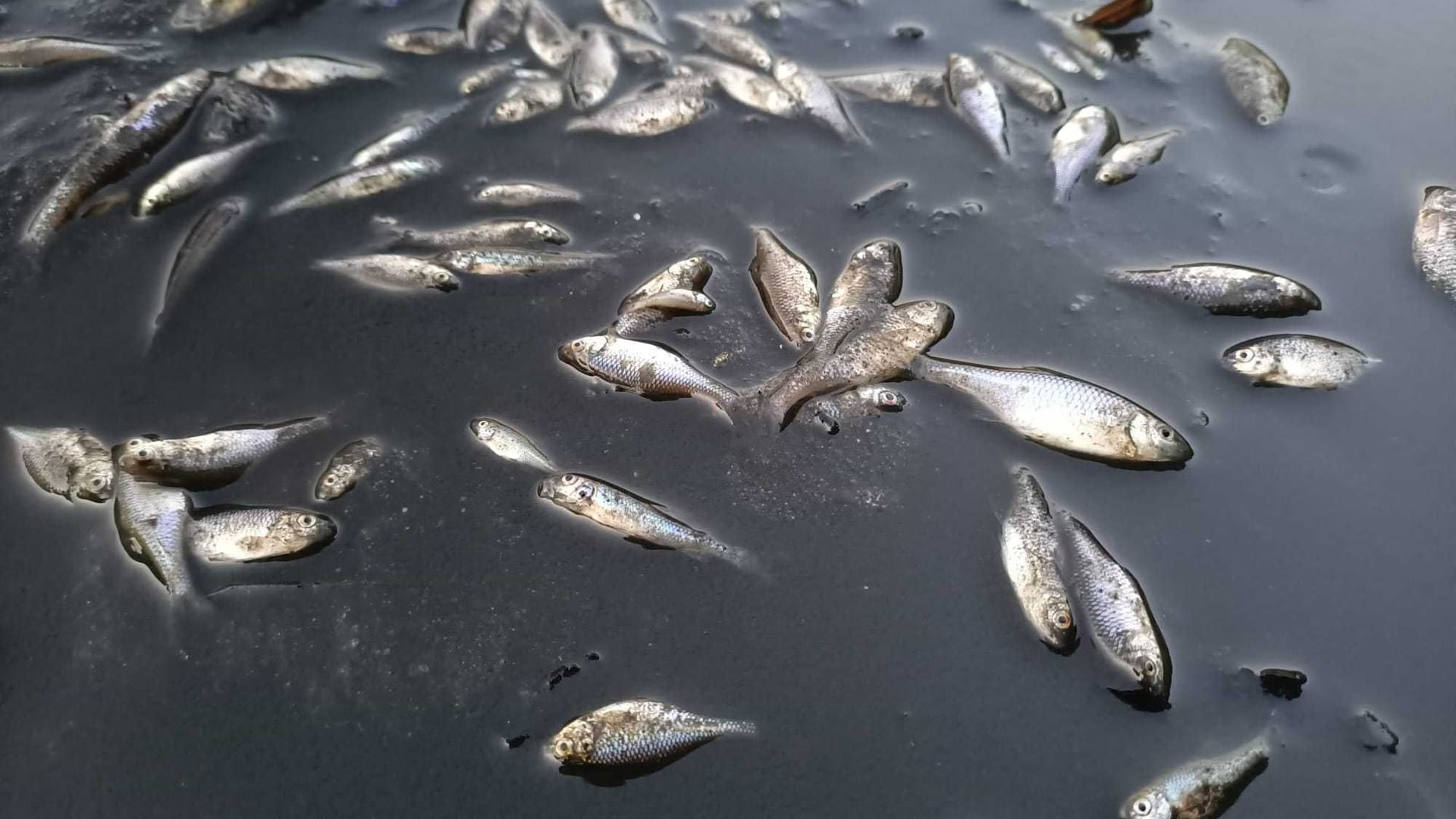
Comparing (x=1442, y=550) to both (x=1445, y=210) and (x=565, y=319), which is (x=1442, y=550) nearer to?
(x=1445, y=210)

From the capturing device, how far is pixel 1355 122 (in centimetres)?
740

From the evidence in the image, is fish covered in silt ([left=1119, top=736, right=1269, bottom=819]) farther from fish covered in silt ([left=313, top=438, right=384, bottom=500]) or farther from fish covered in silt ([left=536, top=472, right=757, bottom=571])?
fish covered in silt ([left=313, top=438, right=384, bottom=500])

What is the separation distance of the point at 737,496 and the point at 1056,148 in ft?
13.6

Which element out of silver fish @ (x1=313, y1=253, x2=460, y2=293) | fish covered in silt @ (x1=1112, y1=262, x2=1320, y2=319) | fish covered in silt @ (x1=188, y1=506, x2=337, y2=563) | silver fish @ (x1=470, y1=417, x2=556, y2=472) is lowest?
fish covered in silt @ (x1=188, y1=506, x2=337, y2=563)

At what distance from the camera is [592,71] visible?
769cm

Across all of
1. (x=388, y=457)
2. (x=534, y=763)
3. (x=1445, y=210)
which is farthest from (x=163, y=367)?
(x=1445, y=210)

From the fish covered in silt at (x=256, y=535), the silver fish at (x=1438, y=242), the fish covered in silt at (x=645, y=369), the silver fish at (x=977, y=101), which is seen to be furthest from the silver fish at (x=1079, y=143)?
the fish covered in silt at (x=256, y=535)

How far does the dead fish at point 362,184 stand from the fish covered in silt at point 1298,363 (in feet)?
20.2

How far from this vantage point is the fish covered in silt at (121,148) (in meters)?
6.40

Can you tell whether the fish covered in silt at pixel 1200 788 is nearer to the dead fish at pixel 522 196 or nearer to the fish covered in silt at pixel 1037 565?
the fish covered in silt at pixel 1037 565

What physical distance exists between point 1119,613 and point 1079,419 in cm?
123

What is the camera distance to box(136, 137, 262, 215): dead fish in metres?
6.50

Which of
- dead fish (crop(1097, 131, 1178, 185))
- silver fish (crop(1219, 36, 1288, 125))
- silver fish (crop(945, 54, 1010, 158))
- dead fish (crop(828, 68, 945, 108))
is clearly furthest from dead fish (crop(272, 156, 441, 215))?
silver fish (crop(1219, 36, 1288, 125))

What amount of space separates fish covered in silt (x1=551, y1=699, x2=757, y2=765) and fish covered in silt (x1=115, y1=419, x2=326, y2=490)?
8.59ft
